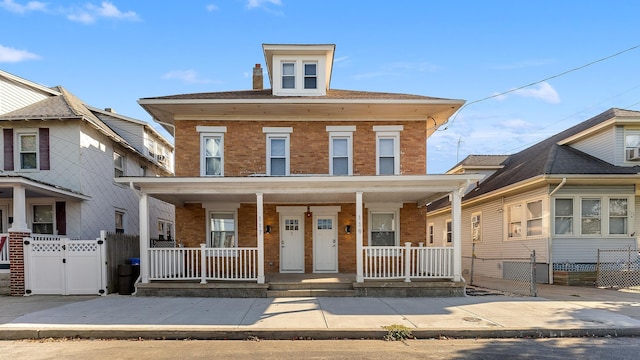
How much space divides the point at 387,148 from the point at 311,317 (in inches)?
289

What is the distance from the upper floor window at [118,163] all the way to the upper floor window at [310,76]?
29.9 ft

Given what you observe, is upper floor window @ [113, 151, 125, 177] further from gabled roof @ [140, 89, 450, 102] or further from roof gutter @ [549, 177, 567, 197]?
roof gutter @ [549, 177, 567, 197]

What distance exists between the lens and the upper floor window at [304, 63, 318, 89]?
13970 millimetres

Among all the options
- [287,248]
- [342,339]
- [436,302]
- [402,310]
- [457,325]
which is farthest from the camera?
[287,248]

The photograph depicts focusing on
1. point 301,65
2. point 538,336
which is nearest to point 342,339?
point 538,336

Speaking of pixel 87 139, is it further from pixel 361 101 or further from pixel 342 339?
pixel 342 339

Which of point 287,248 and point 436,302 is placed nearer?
point 436,302

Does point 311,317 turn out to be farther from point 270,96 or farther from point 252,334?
point 270,96

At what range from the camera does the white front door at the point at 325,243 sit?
43.9 ft

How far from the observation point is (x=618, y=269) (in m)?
13.3

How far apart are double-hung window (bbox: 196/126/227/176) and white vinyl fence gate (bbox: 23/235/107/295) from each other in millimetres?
4337

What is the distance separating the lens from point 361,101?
1258 cm

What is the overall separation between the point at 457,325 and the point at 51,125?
14.8 m

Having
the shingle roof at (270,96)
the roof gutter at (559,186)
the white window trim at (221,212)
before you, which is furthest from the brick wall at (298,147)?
the roof gutter at (559,186)
